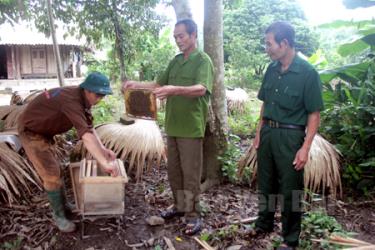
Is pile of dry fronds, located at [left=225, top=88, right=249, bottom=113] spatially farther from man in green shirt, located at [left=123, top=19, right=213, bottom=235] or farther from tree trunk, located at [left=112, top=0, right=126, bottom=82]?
man in green shirt, located at [left=123, top=19, right=213, bottom=235]

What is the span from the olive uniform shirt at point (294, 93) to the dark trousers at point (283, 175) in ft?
0.41

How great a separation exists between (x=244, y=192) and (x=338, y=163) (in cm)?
118

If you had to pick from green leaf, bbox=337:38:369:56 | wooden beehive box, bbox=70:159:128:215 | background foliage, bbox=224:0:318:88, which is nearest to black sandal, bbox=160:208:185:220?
wooden beehive box, bbox=70:159:128:215

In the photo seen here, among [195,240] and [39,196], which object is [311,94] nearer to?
[195,240]

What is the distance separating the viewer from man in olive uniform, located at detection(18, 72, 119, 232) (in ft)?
9.57

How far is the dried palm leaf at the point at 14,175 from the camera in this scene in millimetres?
3787

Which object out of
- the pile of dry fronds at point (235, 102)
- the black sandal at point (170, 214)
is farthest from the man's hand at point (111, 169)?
the pile of dry fronds at point (235, 102)

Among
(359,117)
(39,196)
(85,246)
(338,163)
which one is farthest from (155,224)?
(359,117)

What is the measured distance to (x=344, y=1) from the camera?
540 centimetres

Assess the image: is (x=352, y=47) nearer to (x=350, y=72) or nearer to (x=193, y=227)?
(x=350, y=72)

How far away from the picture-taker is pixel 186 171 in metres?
3.39

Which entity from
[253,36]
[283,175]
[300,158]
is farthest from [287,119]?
[253,36]

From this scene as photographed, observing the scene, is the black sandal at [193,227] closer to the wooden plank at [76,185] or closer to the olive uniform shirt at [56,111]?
the wooden plank at [76,185]

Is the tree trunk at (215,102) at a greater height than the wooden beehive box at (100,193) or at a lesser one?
greater
